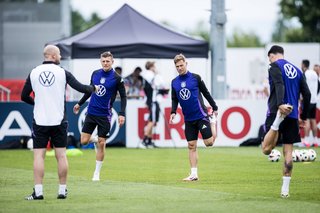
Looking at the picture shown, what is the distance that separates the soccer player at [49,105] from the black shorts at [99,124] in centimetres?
353

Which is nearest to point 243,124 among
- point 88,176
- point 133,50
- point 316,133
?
point 316,133

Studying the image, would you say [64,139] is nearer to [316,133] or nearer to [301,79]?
[301,79]

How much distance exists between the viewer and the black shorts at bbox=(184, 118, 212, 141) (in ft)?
55.1

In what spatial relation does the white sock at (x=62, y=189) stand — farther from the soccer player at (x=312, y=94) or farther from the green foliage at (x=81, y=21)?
the green foliage at (x=81, y=21)

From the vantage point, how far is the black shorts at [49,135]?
13086mm

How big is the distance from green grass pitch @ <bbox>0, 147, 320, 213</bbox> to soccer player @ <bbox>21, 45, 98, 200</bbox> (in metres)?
0.57

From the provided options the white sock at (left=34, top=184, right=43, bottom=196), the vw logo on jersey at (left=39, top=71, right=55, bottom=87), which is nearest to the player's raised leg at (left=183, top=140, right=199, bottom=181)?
the white sock at (left=34, top=184, right=43, bottom=196)

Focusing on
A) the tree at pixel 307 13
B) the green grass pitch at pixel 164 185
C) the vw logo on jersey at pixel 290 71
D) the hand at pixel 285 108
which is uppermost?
the tree at pixel 307 13

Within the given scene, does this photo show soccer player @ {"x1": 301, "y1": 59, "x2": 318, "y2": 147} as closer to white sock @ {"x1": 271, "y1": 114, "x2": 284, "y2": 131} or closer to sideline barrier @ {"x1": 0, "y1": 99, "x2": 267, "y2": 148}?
sideline barrier @ {"x1": 0, "y1": 99, "x2": 267, "y2": 148}

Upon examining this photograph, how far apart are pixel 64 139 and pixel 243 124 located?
47.3ft

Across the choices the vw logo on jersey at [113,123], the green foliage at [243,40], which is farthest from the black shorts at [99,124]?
the green foliage at [243,40]

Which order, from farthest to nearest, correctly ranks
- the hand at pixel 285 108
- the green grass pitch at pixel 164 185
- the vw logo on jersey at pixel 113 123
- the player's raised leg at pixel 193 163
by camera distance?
the vw logo on jersey at pixel 113 123
the player's raised leg at pixel 193 163
the hand at pixel 285 108
the green grass pitch at pixel 164 185

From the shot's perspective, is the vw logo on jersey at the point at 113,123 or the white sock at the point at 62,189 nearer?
the white sock at the point at 62,189

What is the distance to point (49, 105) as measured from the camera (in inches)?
511
